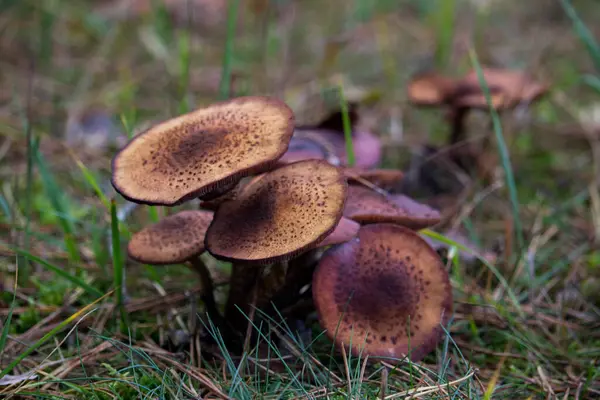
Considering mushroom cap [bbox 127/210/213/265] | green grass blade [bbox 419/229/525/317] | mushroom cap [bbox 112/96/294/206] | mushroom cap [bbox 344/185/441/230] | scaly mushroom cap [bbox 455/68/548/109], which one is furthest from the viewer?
scaly mushroom cap [bbox 455/68/548/109]

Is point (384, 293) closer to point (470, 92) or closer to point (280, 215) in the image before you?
point (280, 215)

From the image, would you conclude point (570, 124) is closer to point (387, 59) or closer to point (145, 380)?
point (387, 59)

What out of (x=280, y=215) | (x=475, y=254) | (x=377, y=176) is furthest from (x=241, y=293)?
(x=475, y=254)

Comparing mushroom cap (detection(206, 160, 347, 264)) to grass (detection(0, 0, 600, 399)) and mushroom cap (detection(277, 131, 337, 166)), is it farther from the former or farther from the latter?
mushroom cap (detection(277, 131, 337, 166))

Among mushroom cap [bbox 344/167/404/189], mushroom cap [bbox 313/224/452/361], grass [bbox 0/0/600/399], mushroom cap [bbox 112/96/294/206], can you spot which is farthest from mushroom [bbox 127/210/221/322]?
mushroom cap [bbox 344/167/404/189]

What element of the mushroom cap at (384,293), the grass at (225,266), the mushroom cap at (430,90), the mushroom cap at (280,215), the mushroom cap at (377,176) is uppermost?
the mushroom cap at (280,215)

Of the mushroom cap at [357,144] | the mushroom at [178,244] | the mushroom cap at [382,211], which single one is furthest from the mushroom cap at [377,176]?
the mushroom at [178,244]

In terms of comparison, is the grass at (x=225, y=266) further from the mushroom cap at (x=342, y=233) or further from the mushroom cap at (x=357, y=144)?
the mushroom cap at (x=357, y=144)
